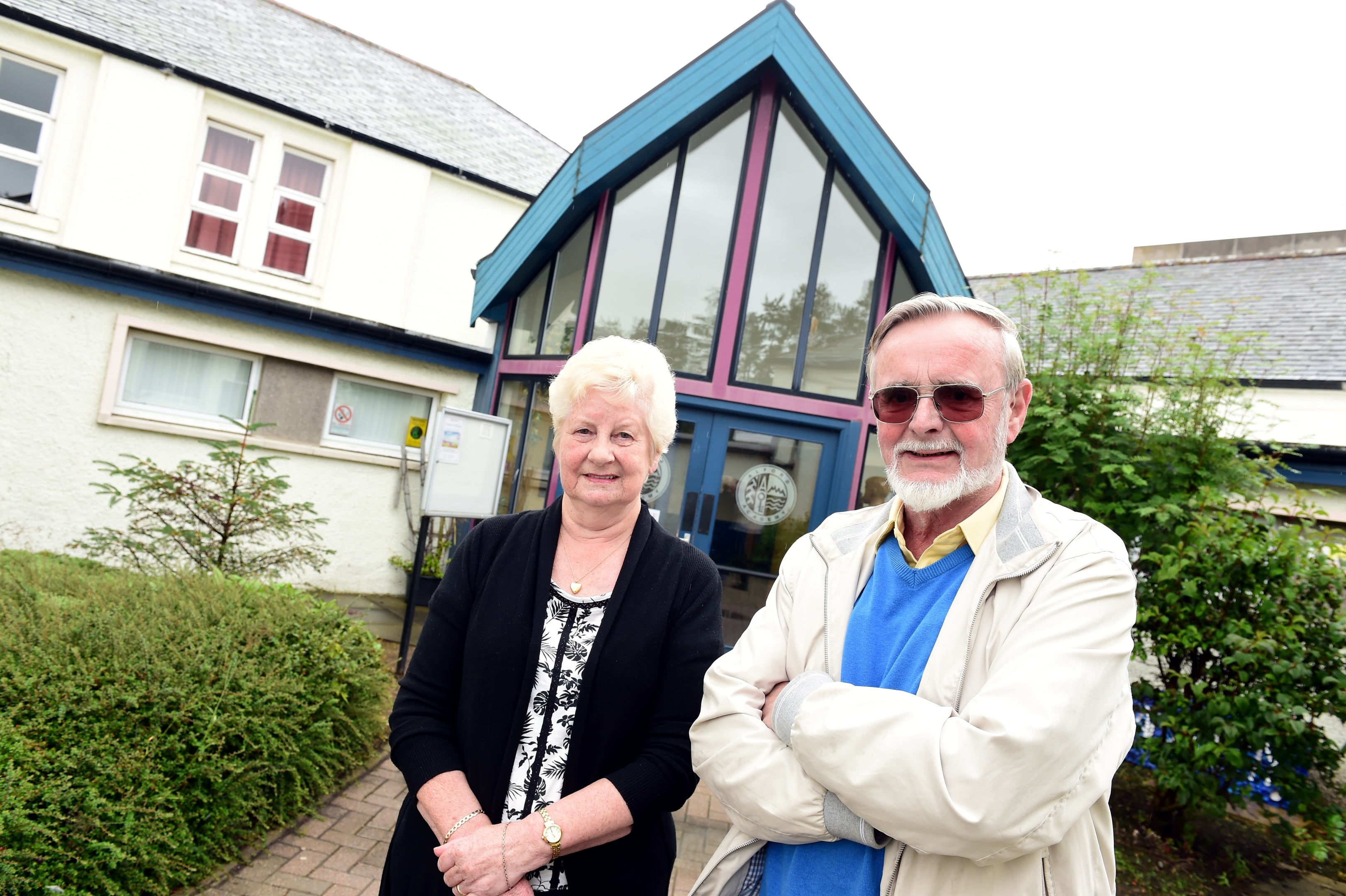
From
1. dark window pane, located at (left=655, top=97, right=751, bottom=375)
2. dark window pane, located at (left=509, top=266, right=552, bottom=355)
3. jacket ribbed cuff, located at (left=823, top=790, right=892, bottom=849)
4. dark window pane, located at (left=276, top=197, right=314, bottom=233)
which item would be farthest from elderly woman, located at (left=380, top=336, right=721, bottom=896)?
dark window pane, located at (left=276, top=197, right=314, bottom=233)

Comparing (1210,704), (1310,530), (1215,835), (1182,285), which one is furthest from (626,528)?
(1182,285)

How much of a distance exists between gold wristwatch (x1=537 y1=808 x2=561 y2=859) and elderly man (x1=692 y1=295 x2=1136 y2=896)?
0.32 meters

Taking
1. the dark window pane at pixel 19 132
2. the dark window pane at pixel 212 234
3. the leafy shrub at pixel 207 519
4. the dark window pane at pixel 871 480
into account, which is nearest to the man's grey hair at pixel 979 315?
the leafy shrub at pixel 207 519

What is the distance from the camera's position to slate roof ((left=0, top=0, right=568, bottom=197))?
319 inches

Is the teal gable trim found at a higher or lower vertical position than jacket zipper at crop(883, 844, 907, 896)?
higher

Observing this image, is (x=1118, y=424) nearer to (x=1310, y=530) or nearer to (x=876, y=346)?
(x=1310, y=530)

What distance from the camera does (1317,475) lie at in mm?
6930

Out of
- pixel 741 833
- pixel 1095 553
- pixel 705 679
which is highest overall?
pixel 1095 553

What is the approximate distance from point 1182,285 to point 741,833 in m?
12.8

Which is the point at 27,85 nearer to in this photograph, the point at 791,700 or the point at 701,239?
the point at 701,239

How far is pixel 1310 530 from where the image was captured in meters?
4.15

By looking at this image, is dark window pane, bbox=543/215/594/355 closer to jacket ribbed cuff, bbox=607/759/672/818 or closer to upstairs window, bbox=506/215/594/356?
upstairs window, bbox=506/215/594/356

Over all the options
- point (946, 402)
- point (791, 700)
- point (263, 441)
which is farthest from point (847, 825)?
point (263, 441)

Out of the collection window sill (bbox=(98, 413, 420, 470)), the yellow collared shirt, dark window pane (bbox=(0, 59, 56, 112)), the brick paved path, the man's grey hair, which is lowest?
the brick paved path
